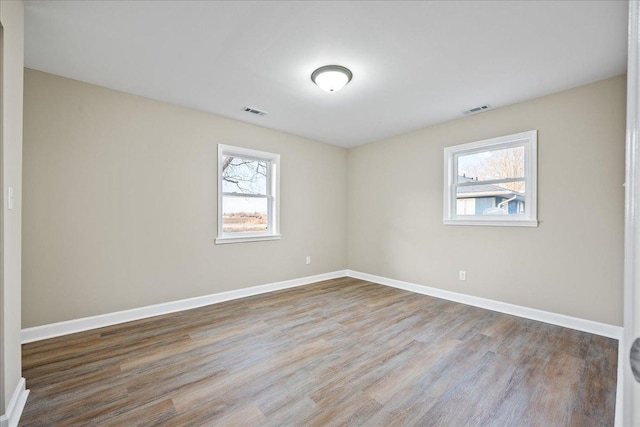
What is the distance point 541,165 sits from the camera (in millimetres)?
3189

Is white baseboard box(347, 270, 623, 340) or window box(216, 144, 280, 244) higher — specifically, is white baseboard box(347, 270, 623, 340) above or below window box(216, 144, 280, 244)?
below

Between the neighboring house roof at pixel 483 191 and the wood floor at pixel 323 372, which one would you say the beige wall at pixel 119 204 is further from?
the neighboring house roof at pixel 483 191

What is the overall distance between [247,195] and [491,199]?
3350 mm

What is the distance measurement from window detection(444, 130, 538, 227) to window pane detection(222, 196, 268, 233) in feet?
8.96

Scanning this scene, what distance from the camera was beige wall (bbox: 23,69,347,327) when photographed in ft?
8.79

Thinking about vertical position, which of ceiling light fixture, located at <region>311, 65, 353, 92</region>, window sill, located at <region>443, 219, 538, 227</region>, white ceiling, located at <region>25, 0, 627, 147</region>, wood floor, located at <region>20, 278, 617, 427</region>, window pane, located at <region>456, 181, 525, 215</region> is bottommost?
wood floor, located at <region>20, 278, 617, 427</region>

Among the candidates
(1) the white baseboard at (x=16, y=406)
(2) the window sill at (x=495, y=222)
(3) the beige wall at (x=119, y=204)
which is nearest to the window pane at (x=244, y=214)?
(3) the beige wall at (x=119, y=204)

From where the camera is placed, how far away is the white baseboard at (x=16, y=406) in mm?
1540

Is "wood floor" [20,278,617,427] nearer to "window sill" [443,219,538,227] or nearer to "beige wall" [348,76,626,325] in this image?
"beige wall" [348,76,626,325]

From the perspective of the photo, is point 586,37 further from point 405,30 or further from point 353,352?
point 353,352

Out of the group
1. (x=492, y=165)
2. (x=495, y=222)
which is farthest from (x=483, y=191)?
(x=495, y=222)

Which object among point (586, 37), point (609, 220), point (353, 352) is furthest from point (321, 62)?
point (609, 220)

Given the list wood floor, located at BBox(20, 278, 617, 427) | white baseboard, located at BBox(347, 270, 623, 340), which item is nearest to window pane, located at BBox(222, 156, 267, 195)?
wood floor, located at BBox(20, 278, 617, 427)

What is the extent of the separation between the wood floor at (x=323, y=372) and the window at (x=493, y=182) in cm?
123
